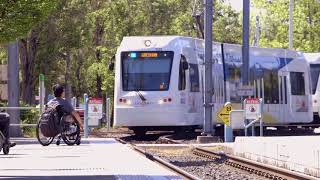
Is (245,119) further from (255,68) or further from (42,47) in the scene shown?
(42,47)

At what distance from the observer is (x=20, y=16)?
1634 centimetres

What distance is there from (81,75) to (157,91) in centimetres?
3066

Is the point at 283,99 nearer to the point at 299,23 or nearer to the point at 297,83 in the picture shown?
the point at 297,83

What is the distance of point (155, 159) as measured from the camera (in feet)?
57.7

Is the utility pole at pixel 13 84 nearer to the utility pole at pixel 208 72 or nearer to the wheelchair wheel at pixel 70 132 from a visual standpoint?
the wheelchair wheel at pixel 70 132

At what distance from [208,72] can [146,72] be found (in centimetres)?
223

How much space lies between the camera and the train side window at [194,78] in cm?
2830

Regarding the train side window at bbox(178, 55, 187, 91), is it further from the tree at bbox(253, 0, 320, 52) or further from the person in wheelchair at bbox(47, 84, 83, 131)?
the tree at bbox(253, 0, 320, 52)

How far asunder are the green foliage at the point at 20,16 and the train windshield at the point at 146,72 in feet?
33.4

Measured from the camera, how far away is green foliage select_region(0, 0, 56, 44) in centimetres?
1567

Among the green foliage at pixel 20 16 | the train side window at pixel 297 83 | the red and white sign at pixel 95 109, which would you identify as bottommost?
the red and white sign at pixel 95 109

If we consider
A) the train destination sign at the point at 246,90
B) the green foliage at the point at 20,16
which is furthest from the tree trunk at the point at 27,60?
the green foliage at the point at 20,16

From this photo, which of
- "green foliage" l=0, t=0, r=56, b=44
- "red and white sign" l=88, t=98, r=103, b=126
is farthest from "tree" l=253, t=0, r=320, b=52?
"green foliage" l=0, t=0, r=56, b=44

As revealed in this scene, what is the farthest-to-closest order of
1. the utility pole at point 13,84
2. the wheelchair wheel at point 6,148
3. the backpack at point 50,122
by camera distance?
the utility pole at point 13,84 < the backpack at point 50,122 < the wheelchair wheel at point 6,148
